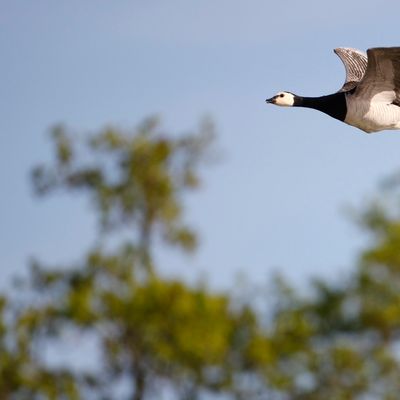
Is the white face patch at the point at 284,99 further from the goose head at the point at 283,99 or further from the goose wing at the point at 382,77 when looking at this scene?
the goose wing at the point at 382,77

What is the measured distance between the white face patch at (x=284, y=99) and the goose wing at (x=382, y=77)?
1144 mm

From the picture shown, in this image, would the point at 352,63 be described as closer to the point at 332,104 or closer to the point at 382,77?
the point at 332,104

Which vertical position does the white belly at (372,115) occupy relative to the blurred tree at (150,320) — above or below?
above

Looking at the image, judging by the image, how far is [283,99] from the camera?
13164 millimetres

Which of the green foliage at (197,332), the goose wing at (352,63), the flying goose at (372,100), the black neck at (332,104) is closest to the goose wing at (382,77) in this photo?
the flying goose at (372,100)

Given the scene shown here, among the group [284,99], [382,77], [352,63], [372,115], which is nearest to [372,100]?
[372,115]

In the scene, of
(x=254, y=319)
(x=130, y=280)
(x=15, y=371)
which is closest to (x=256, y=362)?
(x=254, y=319)

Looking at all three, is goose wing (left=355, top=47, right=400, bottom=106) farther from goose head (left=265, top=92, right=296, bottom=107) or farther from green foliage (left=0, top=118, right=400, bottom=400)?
green foliage (left=0, top=118, right=400, bottom=400)

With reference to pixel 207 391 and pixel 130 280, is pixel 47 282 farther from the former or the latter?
pixel 207 391

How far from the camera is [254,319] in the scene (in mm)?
28578

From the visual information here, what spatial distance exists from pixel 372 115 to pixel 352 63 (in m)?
1.81

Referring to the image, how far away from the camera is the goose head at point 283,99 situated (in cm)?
1306

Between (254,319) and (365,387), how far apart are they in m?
2.78

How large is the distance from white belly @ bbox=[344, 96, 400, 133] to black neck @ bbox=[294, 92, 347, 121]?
57mm
